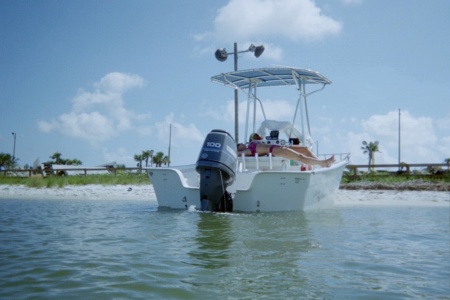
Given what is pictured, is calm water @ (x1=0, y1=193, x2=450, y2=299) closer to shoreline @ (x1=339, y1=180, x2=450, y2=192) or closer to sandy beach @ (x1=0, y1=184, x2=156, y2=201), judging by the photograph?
sandy beach @ (x1=0, y1=184, x2=156, y2=201)

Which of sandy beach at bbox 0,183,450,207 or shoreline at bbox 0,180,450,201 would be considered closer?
sandy beach at bbox 0,183,450,207

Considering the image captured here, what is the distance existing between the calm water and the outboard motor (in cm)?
133

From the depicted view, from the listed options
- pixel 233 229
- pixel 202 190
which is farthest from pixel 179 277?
pixel 202 190

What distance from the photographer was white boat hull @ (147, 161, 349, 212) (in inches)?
338

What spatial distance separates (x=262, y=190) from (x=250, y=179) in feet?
3.33

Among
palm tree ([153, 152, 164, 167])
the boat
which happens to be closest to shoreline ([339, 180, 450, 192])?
the boat

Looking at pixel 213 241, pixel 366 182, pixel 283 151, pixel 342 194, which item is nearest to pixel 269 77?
pixel 283 151

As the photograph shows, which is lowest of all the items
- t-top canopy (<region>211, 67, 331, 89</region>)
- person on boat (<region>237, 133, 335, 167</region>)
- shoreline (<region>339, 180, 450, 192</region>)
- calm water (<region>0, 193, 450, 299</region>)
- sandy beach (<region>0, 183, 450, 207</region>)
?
calm water (<region>0, 193, 450, 299</region>)

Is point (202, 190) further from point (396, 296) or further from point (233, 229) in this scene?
point (396, 296)

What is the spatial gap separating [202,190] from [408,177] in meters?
12.9

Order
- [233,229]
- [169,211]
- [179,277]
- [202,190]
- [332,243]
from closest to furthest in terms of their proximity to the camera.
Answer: [179,277] → [332,243] → [233,229] → [202,190] → [169,211]

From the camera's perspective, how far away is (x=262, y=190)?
864 centimetres

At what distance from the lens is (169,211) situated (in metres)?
9.22

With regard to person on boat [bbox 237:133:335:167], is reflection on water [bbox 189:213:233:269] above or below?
below
